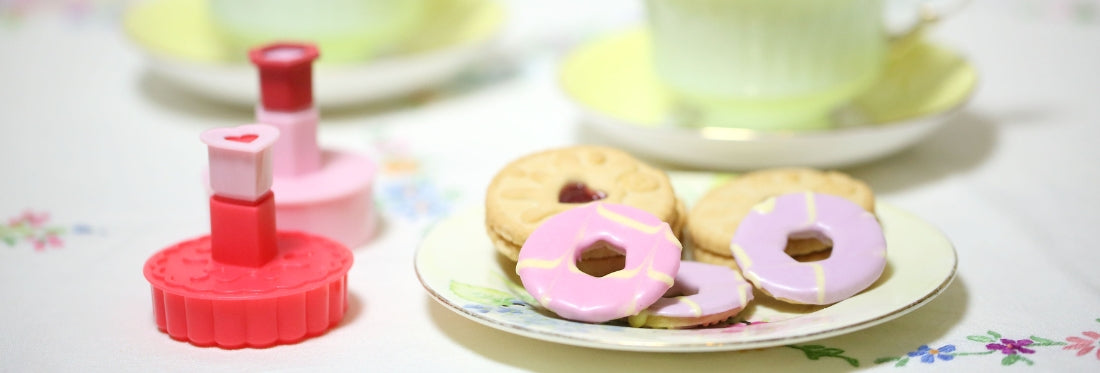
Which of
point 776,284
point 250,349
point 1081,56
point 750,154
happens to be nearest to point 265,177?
point 250,349

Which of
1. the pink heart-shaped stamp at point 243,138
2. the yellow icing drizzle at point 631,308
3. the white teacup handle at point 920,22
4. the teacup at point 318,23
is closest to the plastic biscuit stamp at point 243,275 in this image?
the pink heart-shaped stamp at point 243,138

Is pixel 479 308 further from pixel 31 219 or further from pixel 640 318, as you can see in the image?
pixel 31 219

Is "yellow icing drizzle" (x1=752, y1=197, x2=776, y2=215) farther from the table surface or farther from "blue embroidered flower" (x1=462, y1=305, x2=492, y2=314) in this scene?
"blue embroidered flower" (x1=462, y1=305, x2=492, y2=314)

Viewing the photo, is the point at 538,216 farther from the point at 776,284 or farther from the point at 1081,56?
the point at 1081,56

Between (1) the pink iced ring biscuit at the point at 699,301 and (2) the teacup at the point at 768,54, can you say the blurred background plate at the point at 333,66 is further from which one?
(1) the pink iced ring biscuit at the point at 699,301

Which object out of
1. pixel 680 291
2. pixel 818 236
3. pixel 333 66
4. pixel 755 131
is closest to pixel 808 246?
pixel 818 236

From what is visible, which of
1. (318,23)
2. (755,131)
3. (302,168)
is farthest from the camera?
(318,23)

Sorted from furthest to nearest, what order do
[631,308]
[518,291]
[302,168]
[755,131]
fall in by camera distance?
[755,131], [302,168], [518,291], [631,308]
